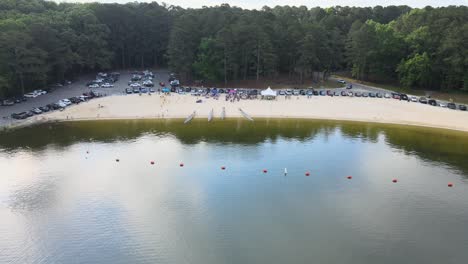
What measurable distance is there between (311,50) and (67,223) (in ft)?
182

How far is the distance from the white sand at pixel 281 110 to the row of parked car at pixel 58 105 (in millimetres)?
1359

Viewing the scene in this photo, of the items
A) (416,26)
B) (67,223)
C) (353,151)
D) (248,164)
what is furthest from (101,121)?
(416,26)

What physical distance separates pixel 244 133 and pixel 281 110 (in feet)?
38.1

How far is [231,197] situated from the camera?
2925cm

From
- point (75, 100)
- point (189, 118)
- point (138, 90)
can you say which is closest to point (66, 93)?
point (75, 100)

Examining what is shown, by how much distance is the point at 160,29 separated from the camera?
89312mm

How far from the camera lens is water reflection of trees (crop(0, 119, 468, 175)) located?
137ft

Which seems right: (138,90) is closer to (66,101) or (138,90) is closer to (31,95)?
(66,101)

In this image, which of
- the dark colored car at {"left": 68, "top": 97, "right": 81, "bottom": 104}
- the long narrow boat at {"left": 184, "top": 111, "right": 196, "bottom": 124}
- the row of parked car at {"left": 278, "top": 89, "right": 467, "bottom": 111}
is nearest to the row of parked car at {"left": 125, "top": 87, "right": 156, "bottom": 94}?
the dark colored car at {"left": 68, "top": 97, "right": 81, "bottom": 104}

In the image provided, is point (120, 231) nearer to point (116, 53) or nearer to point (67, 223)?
point (67, 223)

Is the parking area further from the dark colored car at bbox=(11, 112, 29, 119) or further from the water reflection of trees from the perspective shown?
the water reflection of trees

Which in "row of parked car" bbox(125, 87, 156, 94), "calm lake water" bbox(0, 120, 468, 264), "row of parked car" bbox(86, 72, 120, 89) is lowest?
"calm lake water" bbox(0, 120, 468, 264)

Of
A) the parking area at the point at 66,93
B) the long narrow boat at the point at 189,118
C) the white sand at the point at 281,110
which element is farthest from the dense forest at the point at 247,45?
the long narrow boat at the point at 189,118

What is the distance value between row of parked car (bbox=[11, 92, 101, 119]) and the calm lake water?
5.22m
